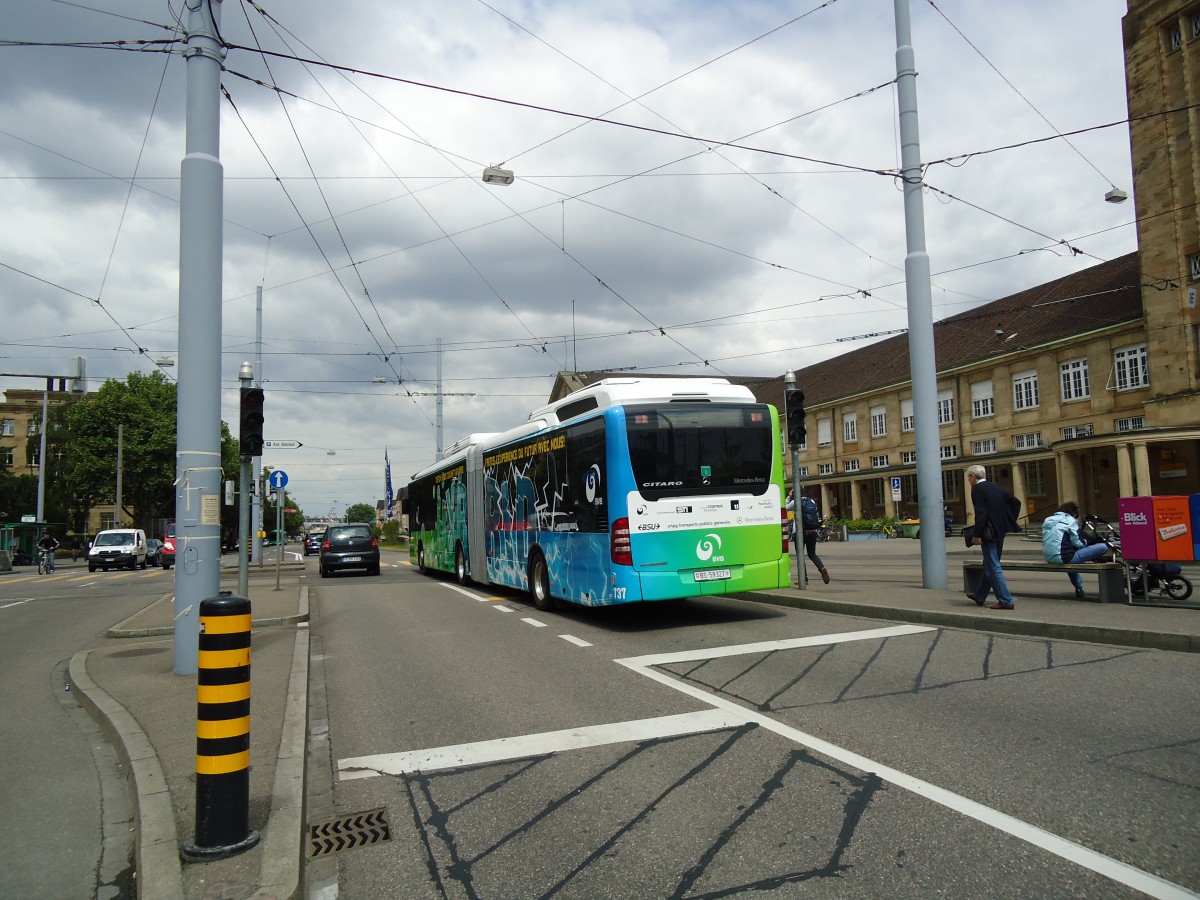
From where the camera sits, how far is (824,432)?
6156 centimetres

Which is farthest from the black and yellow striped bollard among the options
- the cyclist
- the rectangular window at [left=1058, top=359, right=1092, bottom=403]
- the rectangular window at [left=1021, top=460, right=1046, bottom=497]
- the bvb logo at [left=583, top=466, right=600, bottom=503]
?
the rectangular window at [left=1021, top=460, right=1046, bottom=497]

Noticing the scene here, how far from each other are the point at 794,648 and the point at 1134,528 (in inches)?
189

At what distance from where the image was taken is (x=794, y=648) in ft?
28.7

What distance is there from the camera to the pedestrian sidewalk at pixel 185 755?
346cm

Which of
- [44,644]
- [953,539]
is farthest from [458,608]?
[953,539]

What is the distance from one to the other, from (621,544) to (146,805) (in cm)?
660

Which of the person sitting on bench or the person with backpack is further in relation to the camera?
the person with backpack

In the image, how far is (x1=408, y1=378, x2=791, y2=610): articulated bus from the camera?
1045 centimetres

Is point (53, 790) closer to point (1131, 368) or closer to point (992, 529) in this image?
point (992, 529)

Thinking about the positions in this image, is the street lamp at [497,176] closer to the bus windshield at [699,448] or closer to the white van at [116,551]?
the bus windshield at [699,448]

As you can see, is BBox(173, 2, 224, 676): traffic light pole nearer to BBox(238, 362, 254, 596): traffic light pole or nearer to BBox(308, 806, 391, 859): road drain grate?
BBox(238, 362, 254, 596): traffic light pole

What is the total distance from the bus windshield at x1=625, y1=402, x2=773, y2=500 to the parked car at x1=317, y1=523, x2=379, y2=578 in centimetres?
1783

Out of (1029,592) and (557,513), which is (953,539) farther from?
(557,513)

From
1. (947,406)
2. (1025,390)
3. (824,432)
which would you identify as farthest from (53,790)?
(824,432)
